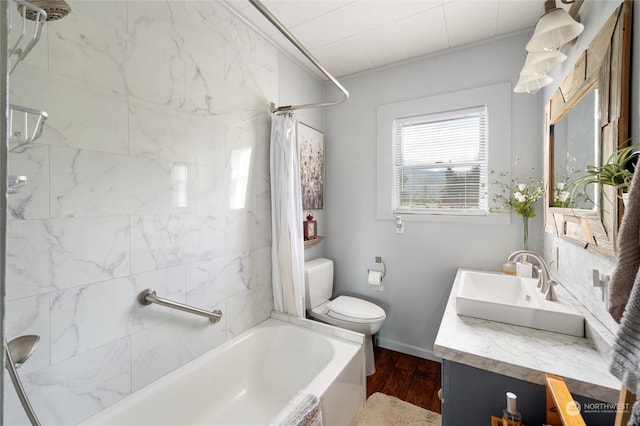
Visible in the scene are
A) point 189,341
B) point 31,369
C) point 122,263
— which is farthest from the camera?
point 189,341

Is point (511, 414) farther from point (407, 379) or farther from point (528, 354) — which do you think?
point (407, 379)

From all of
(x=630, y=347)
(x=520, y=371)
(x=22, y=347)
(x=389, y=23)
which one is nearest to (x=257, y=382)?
(x=22, y=347)

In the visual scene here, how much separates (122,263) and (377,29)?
2.11m

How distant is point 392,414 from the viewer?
5.67ft

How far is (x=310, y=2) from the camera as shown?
1694 millimetres

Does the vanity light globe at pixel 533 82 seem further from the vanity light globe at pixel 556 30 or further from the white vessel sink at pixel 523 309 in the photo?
the white vessel sink at pixel 523 309

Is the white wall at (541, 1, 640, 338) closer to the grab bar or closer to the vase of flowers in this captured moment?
the vase of flowers

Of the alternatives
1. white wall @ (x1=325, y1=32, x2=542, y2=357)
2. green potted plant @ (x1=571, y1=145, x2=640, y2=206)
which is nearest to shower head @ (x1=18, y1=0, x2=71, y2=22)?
green potted plant @ (x1=571, y1=145, x2=640, y2=206)

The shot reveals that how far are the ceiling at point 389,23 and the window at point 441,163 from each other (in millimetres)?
531

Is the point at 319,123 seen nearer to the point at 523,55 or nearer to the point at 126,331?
the point at 523,55

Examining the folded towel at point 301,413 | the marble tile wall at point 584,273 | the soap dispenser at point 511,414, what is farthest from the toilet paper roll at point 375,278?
the soap dispenser at point 511,414

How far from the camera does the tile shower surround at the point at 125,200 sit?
3.25ft

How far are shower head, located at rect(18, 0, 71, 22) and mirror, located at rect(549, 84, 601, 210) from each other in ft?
5.96

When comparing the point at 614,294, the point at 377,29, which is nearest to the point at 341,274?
the point at 377,29
